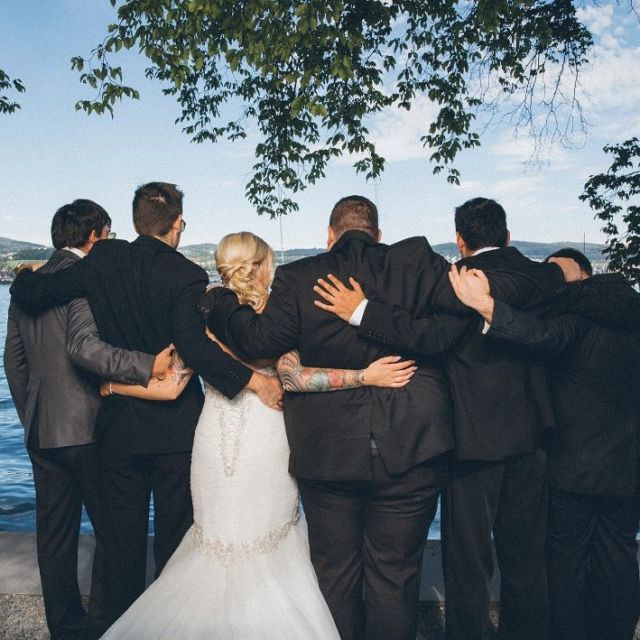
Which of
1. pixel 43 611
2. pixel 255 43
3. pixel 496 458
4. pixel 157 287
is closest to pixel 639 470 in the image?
pixel 496 458

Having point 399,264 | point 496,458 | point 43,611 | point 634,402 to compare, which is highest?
point 399,264

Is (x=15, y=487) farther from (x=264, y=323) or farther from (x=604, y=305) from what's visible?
(x=604, y=305)

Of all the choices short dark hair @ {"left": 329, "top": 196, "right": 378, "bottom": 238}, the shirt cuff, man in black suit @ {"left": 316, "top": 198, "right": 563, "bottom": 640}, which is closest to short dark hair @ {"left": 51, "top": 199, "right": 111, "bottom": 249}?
short dark hair @ {"left": 329, "top": 196, "right": 378, "bottom": 238}

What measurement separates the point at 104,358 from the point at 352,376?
3.90 feet

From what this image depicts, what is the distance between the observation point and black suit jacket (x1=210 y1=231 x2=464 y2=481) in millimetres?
2674

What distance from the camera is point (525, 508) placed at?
3021 millimetres

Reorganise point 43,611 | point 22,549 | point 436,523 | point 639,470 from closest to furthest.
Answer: point 639,470, point 43,611, point 22,549, point 436,523

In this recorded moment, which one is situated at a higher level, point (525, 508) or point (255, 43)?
point (255, 43)

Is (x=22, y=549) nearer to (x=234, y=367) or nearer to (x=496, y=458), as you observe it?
(x=234, y=367)

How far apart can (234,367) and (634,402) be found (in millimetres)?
1974

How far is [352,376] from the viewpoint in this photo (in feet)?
8.87

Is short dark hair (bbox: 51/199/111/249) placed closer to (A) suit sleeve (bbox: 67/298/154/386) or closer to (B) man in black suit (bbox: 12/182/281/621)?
(B) man in black suit (bbox: 12/182/281/621)

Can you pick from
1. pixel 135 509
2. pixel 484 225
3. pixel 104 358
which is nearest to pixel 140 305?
pixel 104 358

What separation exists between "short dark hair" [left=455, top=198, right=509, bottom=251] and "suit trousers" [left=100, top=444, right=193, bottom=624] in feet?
5.76
